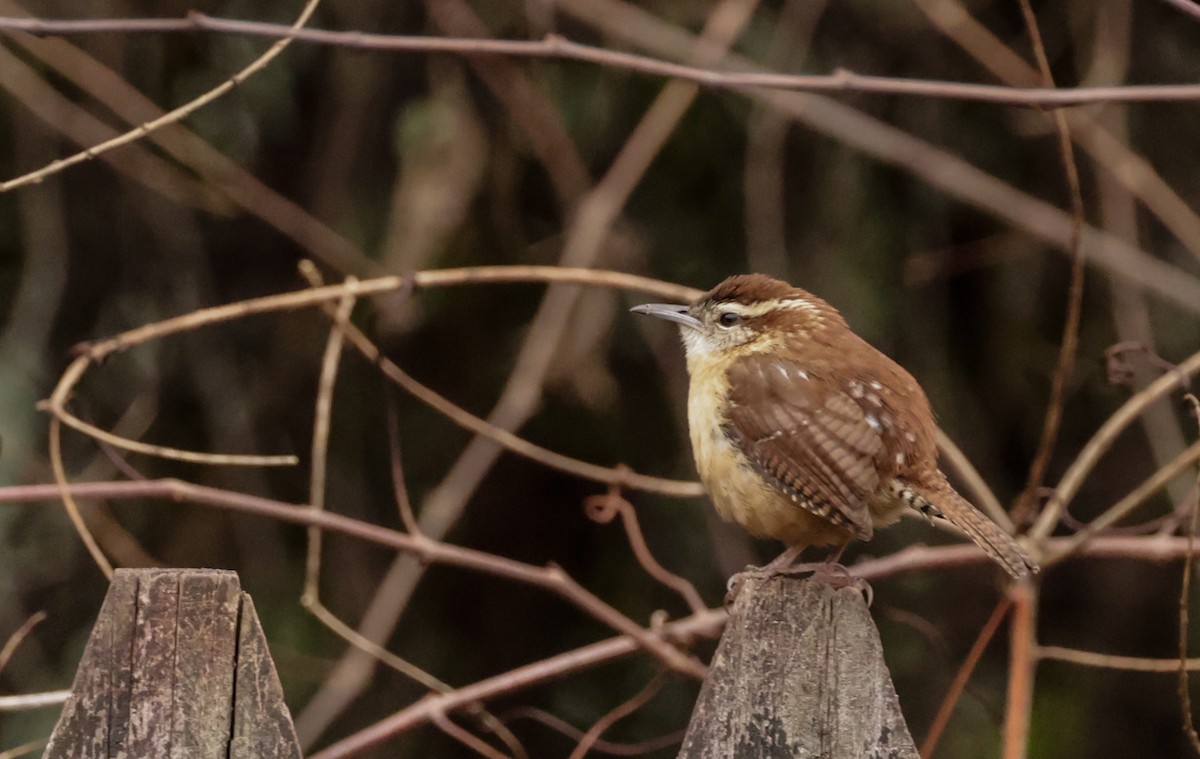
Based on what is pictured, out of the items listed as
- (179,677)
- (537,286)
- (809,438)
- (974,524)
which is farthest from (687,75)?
(537,286)

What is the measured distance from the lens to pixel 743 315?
3549 mm

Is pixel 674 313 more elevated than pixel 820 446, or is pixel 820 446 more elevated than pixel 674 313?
pixel 674 313

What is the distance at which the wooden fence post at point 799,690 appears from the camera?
5.65ft

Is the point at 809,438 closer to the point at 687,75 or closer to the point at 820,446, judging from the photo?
the point at 820,446

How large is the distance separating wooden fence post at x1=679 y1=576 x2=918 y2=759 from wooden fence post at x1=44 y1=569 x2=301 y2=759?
46cm

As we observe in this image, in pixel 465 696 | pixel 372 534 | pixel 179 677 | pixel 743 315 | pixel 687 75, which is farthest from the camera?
pixel 743 315

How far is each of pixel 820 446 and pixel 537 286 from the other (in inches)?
74.8

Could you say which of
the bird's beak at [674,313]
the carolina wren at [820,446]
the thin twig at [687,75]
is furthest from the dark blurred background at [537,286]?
the thin twig at [687,75]

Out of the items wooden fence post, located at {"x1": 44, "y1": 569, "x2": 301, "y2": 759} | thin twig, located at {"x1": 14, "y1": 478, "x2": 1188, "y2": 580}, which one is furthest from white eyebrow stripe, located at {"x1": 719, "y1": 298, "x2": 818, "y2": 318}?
wooden fence post, located at {"x1": 44, "y1": 569, "x2": 301, "y2": 759}

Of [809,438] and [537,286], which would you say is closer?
[809,438]

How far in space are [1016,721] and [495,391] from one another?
2271 mm

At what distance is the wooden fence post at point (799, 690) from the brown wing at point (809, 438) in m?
1.11

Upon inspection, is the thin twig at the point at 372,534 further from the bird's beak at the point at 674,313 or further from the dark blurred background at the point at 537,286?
the dark blurred background at the point at 537,286

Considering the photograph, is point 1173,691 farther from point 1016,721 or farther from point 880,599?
point 1016,721
